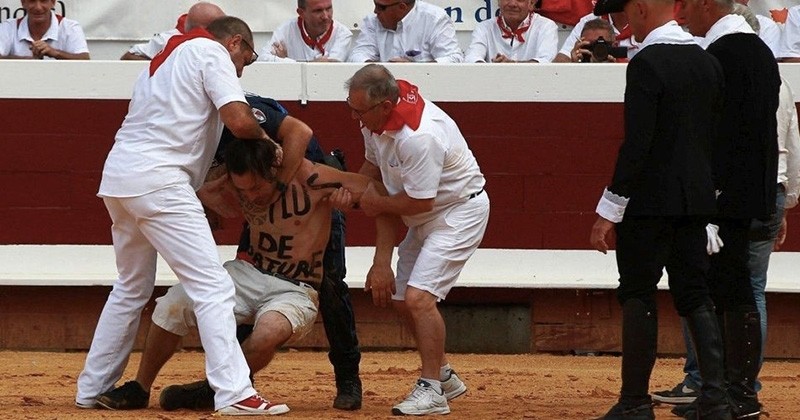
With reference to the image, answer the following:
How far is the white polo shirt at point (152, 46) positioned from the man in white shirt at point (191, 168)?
3.46 m

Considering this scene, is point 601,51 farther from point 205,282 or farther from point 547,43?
point 205,282

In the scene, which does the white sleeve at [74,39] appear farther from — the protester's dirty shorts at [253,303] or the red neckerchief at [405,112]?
the red neckerchief at [405,112]

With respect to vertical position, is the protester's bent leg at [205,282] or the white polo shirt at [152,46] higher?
the white polo shirt at [152,46]

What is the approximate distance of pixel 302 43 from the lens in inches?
400

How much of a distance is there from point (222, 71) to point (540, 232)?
3669 millimetres

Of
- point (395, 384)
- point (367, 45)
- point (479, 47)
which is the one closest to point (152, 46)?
point (367, 45)

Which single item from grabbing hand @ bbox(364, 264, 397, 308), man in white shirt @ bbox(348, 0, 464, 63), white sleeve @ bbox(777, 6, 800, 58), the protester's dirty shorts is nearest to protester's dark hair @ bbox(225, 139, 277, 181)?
the protester's dirty shorts

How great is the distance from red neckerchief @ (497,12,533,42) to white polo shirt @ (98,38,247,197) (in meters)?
3.86

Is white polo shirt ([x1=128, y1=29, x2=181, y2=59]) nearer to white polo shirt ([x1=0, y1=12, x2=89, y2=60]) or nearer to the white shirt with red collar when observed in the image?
white polo shirt ([x1=0, y1=12, x2=89, y2=60])

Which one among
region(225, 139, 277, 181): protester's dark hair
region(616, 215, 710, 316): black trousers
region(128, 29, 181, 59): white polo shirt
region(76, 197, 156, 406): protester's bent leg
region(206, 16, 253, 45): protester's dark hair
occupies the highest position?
region(206, 16, 253, 45): protester's dark hair

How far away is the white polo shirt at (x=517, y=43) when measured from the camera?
9.99 meters

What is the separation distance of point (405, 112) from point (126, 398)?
1.74 meters

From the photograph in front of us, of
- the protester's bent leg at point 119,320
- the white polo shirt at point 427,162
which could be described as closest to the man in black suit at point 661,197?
the white polo shirt at point 427,162

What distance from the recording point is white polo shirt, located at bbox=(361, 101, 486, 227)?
6559 mm
